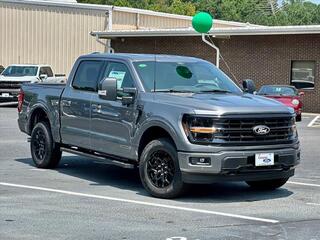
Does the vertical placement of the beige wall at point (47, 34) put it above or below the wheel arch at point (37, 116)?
above

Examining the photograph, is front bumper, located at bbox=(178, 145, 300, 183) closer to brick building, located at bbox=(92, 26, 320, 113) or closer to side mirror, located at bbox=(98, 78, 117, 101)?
side mirror, located at bbox=(98, 78, 117, 101)

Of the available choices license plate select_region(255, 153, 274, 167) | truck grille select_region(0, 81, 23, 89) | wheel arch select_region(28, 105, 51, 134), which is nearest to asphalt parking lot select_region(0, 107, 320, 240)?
license plate select_region(255, 153, 274, 167)

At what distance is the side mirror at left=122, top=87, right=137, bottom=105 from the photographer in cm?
983

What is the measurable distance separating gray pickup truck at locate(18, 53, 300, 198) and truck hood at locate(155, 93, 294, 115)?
0.04 feet

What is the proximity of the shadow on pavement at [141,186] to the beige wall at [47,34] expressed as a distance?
28.6 m

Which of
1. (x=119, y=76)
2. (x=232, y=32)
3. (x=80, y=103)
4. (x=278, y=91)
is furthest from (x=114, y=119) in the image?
(x=232, y=32)

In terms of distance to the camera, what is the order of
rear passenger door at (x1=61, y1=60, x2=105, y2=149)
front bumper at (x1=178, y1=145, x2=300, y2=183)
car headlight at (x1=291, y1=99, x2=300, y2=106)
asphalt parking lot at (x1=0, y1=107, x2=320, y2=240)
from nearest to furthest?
asphalt parking lot at (x1=0, y1=107, x2=320, y2=240) → front bumper at (x1=178, y1=145, x2=300, y2=183) → rear passenger door at (x1=61, y1=60, x2=105, y2=149) → car headlight at (x1=291, y1=99, x2=300, y2=106)

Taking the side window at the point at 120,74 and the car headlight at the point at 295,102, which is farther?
the car headlight at the point at 295,102

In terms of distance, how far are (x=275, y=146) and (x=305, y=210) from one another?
3.26ft

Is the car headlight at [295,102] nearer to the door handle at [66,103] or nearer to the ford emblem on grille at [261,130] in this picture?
the door handle at [66,103]

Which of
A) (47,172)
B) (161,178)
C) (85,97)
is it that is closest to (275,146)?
(161,178)

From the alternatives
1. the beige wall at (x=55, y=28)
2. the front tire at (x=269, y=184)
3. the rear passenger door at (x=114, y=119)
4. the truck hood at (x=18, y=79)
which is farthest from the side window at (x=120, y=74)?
the beige wall at (x=55, y=28)

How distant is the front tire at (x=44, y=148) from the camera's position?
11.7 m

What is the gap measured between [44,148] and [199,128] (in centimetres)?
385
